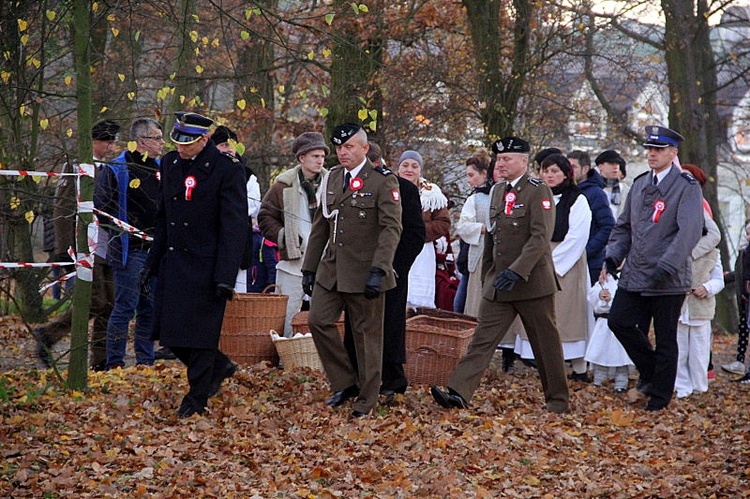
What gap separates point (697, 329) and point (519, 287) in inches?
112

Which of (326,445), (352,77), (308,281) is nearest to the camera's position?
(326,445)

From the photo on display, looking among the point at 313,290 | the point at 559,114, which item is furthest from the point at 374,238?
the point at 559,114

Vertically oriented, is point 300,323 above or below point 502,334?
below

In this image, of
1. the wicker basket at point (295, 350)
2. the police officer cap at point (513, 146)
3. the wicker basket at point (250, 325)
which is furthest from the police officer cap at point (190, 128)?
the wicker basket at point (295, 350)

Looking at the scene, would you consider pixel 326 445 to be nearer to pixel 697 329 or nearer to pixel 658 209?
pixel 658 209

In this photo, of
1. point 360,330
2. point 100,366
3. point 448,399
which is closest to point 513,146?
point 360,330

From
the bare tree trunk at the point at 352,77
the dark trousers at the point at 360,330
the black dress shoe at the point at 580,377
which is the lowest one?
the black dress shoe at the point at 580,377

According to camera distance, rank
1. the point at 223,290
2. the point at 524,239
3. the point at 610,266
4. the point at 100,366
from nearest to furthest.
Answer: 1. the point at 223,290
2. the point at 524,239
3. the point at 610,266
4. the point at 100,366

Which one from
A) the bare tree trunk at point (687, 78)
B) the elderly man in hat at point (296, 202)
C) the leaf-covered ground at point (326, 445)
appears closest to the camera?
the leaf-covered ground at point (326, 445)

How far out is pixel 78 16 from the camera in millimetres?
8367

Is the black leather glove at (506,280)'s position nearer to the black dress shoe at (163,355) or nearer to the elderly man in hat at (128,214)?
the elderly man in hat at (128,214)

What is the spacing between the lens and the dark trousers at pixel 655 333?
31.4 ft

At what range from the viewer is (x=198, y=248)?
801 centimetres

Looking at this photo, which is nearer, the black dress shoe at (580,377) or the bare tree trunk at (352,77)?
the black dress shoe at (580,377)
